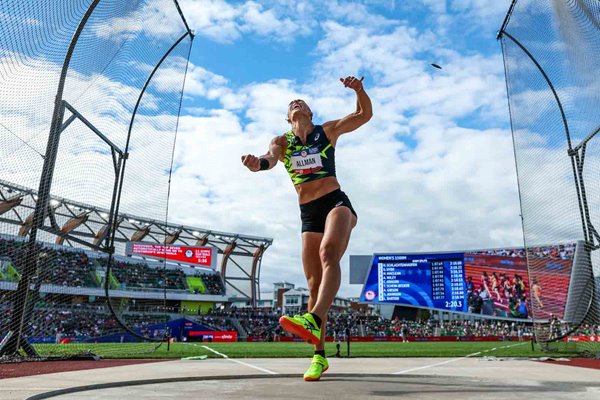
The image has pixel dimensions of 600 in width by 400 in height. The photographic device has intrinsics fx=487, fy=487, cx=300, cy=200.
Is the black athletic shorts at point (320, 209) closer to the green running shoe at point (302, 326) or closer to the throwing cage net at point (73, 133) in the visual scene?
the green running shoe at point (302, 326)

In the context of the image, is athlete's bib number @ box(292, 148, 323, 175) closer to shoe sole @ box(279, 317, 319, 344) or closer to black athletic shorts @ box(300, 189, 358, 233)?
black athletic shorts @ box(300, 189, 358, 233)

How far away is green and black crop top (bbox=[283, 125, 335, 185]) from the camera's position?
4230 millimetres

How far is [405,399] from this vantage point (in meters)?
2.73

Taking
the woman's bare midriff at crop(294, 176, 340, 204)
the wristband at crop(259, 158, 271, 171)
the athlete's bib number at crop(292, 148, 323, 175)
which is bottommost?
the woman's bare midriff at crop(294, 176, 340, 204)

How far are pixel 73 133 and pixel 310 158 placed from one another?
14.6 ft

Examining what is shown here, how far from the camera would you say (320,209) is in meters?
4.19

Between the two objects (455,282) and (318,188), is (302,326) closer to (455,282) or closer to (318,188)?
(318,188)

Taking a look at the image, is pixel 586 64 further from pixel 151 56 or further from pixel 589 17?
pixel 151 56

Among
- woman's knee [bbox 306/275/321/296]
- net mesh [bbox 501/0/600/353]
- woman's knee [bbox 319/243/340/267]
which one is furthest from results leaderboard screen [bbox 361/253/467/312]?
woman's knee [bbox 319/243/340/267]

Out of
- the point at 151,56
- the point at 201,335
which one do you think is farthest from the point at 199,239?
the point at 151,56

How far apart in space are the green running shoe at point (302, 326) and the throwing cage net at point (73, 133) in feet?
10.9

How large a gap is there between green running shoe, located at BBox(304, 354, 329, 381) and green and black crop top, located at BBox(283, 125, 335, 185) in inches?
58.7

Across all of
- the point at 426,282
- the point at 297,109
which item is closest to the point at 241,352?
the point at 297,109

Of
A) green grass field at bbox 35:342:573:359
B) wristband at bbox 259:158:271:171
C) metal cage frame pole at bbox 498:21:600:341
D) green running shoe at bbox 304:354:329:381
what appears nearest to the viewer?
green running shoe at bbox 304:354:329:381
